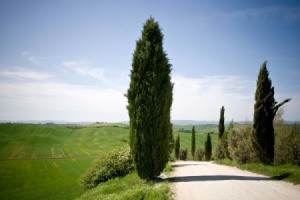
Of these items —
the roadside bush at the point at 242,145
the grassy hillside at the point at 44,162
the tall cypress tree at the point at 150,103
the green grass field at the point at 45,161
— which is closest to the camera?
the tall cypress tree at the point at 150,103

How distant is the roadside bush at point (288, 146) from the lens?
19781 millimetres

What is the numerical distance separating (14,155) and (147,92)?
6246 cm

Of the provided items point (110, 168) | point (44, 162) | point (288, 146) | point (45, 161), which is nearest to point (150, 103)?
point (110, 168)

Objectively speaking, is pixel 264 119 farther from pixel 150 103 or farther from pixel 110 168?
pixel 110 168

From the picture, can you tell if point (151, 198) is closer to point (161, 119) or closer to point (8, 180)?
point (161, 119)

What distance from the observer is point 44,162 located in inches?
2170

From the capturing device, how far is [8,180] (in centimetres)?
3616

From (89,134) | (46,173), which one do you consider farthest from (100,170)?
(89,134)

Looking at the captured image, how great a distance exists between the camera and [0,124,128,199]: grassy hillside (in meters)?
27.9

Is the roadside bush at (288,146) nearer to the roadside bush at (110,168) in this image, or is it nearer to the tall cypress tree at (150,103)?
the tall cypress tree at (150,103)

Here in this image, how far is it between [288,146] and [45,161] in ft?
176

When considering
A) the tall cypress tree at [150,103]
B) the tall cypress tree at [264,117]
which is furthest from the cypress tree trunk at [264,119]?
the tall cypress tree at [150,103]

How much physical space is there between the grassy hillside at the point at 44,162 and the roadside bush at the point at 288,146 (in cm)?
1412

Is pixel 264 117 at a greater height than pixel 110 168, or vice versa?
pixel 264 117
